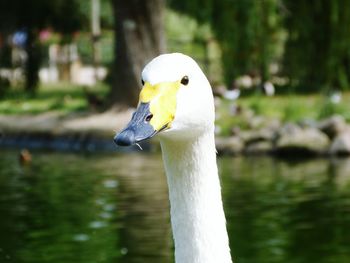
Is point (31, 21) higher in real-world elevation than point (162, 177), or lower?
higher

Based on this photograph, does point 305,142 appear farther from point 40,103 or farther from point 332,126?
point 40,103

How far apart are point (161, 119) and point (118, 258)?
6.16m

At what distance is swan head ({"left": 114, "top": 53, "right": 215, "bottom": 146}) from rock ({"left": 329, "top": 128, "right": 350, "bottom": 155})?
14.2 m

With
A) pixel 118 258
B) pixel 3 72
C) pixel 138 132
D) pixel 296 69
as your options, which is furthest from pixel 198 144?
pixel 3 72

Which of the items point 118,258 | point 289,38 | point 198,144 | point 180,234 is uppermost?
point 289,38

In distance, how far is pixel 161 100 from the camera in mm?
4043

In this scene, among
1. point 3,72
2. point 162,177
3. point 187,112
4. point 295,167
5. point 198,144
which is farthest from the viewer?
point 3,72

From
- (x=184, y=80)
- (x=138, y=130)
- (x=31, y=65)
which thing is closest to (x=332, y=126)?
(x=184, y=80)

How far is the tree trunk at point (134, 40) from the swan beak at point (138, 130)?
19397 millimetres

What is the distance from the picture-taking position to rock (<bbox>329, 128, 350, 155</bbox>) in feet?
60.1

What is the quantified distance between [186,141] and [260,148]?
588 inches

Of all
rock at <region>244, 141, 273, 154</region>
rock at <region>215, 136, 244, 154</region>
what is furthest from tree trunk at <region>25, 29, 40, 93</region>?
rock at <region>244, 141, 273, 154</region>

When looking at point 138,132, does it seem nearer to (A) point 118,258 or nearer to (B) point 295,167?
(A) point 118,258

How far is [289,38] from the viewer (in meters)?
24.7
